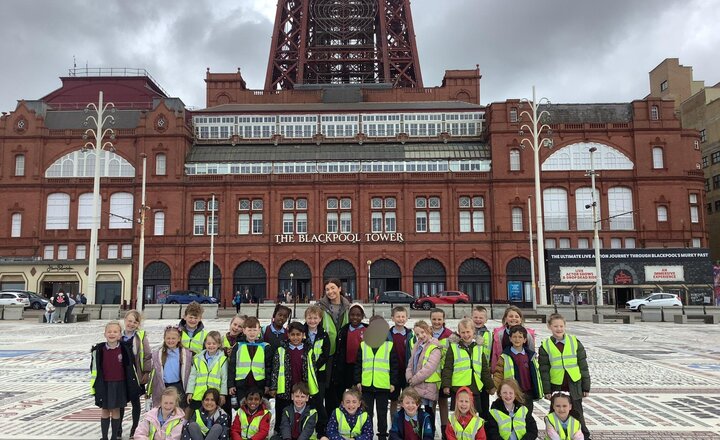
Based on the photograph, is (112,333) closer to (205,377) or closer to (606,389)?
(205,377)

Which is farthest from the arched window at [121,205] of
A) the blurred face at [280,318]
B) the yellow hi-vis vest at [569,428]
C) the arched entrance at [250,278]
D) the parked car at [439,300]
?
the yellow hi-vis vest at [569,428]

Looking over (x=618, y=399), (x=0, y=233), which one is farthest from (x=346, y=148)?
(x=618, y=399)

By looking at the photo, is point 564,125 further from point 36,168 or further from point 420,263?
point 36,168

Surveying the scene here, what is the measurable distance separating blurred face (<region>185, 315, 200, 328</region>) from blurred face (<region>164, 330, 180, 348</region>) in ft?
1.12

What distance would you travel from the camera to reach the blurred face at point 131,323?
306 inches

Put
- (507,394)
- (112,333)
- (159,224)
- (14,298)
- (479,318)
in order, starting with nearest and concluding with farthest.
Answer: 1. (507,394)
2. (112,333)
3. (479,318)
4. (14,298)
5. (159,224)

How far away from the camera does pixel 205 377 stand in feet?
24.2

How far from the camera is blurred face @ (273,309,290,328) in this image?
758 centimetres

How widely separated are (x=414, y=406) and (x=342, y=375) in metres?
1.24

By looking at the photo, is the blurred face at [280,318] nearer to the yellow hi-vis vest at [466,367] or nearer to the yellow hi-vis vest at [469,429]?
the yellow hi-vis vest at [466,367]

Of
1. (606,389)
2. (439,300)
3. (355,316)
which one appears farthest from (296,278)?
(355,316)

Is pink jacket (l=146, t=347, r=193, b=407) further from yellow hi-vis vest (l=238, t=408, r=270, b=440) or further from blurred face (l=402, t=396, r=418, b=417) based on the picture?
blurred face (l=402, t=396, r=418, b=417)

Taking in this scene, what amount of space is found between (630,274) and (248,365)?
4653cm

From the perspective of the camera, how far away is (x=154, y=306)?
34938 mm
